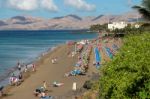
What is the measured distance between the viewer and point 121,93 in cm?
1067

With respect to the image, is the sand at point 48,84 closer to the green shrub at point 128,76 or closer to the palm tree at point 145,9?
the palm tree at point 145,9

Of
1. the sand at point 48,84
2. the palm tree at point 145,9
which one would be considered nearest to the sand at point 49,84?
the sand at point 48,84

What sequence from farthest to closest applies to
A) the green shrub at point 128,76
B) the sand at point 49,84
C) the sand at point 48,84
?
the sand at point 48,84
the sand at point 49,84
the green shrub at point 128,76

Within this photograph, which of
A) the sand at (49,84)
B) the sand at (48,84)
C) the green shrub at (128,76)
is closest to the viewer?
the green shrub at (128,76)

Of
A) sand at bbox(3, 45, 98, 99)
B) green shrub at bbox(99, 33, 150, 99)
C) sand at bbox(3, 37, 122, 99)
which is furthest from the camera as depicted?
sand at bbox(3, 45, 98, 99)

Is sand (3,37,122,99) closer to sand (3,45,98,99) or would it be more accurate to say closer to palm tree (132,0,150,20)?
sand (3,45,98,99)

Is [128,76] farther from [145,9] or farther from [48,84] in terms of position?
[48,84]

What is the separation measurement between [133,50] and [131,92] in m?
2.00

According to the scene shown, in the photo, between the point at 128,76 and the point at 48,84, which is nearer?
the point at 128,76

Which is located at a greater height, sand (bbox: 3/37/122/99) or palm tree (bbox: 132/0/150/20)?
palm tree (bbox: 132/0/150/20)

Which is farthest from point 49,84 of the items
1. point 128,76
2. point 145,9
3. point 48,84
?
point 128,76

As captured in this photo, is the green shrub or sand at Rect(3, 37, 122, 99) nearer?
the green shrub

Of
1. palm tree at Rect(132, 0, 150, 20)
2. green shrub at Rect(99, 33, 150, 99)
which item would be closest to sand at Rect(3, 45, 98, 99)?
palm tree at Rect(132, 0, 150, 20)

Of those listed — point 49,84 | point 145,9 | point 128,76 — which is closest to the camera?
point 128,76
